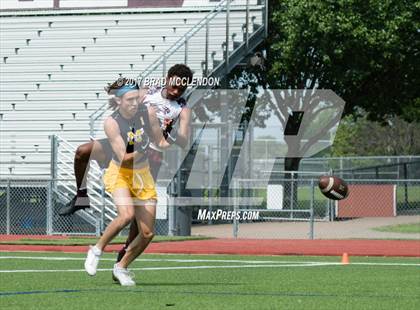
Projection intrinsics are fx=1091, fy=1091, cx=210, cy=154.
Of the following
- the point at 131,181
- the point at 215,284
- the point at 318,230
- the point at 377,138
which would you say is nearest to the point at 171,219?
the point at 318,230

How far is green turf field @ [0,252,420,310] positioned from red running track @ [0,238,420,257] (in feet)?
6.02

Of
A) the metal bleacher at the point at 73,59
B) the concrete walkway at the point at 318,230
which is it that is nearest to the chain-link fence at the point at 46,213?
the metal bleacher at the point at 73,59

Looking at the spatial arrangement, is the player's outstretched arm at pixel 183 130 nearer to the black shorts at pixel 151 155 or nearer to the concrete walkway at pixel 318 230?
the black shorts at pixel 151 155

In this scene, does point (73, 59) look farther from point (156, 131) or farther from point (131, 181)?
point (131, 181)

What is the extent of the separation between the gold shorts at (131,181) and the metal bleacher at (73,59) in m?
15.8

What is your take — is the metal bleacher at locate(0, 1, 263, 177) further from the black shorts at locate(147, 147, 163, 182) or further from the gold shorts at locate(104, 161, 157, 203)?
the gold shorts at locate(104, 161, 157, 203)

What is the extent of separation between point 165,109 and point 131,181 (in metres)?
0.83

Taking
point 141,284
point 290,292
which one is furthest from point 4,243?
point 290,292

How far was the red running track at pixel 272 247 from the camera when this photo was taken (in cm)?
1859

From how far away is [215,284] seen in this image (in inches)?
437

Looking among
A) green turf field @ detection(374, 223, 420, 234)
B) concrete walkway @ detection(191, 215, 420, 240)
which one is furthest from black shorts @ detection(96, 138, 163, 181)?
green turf field @ detection(374, 223, 420, 234)

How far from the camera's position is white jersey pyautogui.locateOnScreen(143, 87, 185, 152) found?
11000 millimetres

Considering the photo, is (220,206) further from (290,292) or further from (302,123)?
(290,292)

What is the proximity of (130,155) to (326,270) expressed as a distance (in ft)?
13.7
